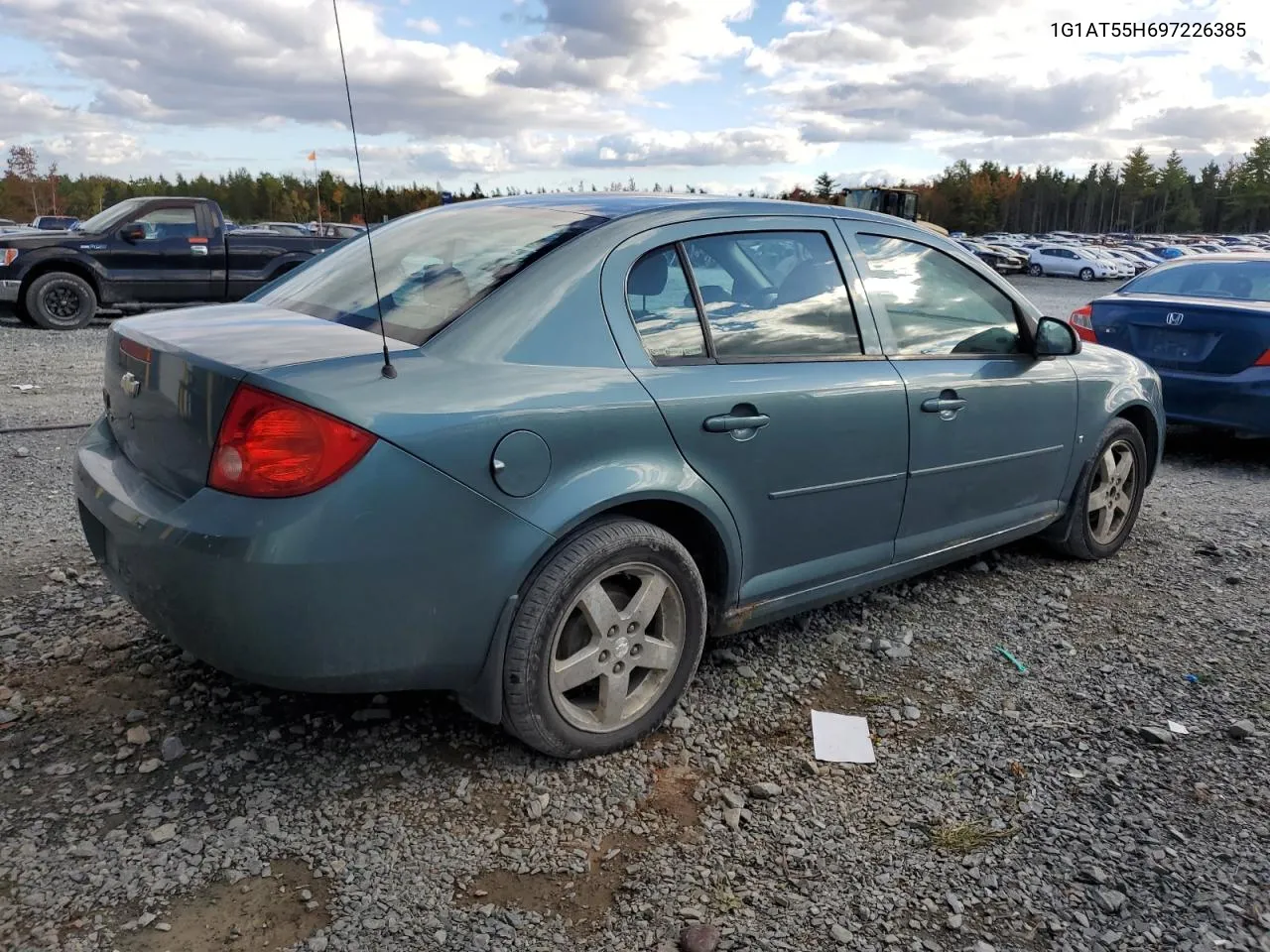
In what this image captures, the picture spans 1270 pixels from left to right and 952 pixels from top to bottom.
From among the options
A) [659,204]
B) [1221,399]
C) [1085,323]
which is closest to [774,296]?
[659,204]

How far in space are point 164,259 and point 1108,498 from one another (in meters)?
11.9

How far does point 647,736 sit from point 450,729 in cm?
60

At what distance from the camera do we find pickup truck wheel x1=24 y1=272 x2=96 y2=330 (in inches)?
471

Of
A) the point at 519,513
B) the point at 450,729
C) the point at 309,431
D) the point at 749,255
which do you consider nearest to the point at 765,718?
the point at 450,729

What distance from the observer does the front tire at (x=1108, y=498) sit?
4.61m

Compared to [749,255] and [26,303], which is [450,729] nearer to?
[749,255]

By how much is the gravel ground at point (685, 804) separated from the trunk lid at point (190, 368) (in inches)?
33.3

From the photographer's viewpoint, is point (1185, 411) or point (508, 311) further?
point (1185, 411)

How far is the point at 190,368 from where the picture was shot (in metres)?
2.52

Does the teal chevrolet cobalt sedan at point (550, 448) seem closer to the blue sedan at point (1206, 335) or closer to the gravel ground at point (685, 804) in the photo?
the gravel ground at point (685, 804)

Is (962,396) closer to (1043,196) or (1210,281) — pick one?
(1210,281)

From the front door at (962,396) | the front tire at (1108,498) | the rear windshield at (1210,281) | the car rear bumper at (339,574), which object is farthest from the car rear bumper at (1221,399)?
the car rear bumper at (339,574)

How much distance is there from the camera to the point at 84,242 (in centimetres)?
1222

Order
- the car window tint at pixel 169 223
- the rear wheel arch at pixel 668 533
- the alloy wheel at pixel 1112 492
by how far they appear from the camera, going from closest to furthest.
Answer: the rear wheel arch at pixel 668 533
the alloy wheel at pixel 1112 492
the car window tint at pixel 169 223
